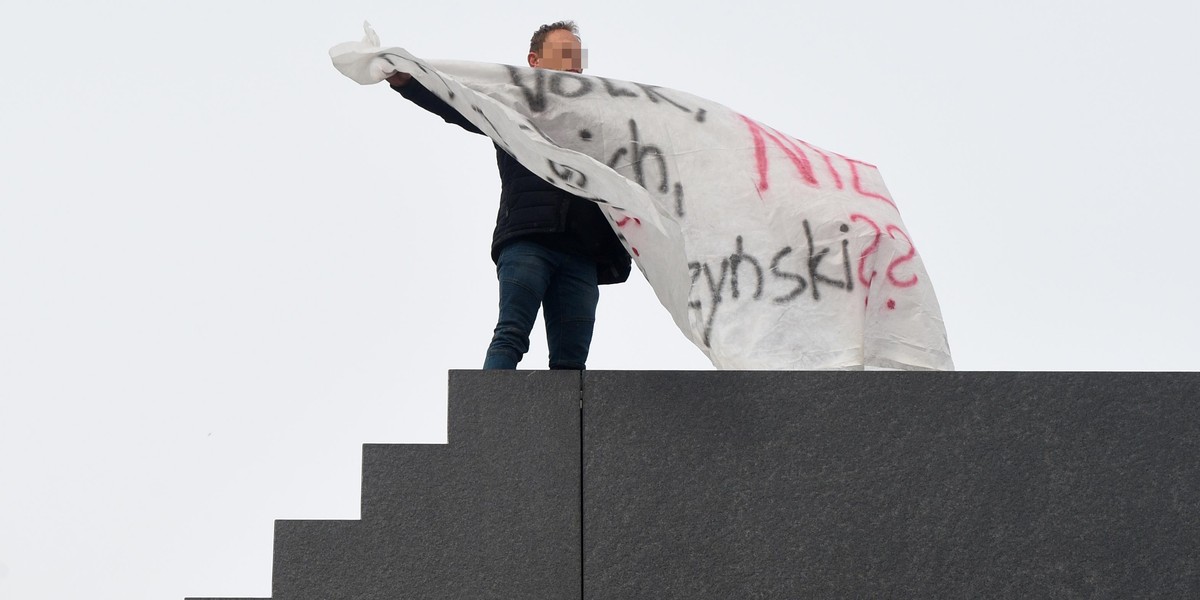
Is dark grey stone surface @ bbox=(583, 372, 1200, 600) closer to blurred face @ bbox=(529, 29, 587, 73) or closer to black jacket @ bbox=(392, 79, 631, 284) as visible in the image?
black jacket @ bbox=(392, 79, 631, 284)

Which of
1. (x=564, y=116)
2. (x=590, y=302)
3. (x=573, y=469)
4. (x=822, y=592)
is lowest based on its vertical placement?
(x=822, y=592)

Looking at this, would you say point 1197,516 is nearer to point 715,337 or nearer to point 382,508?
point 715,337

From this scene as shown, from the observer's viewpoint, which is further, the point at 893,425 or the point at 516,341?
the point at 516,341

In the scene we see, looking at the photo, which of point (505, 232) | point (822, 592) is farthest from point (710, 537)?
point (505, 232)

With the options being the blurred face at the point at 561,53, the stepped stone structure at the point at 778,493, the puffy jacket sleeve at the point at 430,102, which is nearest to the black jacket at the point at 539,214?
the puffy jacket sleeve at the point at 430,102

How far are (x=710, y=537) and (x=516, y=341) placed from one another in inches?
31.1

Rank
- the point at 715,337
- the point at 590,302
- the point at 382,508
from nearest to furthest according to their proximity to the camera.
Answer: the point at 382,508 → the point at 715,337 → the point at 590,302

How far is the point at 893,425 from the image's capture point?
144 inches

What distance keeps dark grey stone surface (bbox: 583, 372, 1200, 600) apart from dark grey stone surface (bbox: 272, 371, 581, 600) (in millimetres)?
80

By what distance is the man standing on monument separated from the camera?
13.1ft

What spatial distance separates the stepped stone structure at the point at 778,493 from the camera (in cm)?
353

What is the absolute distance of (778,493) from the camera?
360 centimetres

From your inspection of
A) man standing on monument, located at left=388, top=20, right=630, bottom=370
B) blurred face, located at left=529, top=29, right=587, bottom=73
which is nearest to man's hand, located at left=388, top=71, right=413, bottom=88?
man standing on monument, located at left=388, top=20, right=630, bottom=370

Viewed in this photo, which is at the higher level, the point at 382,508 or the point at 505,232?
the point at 505,232
